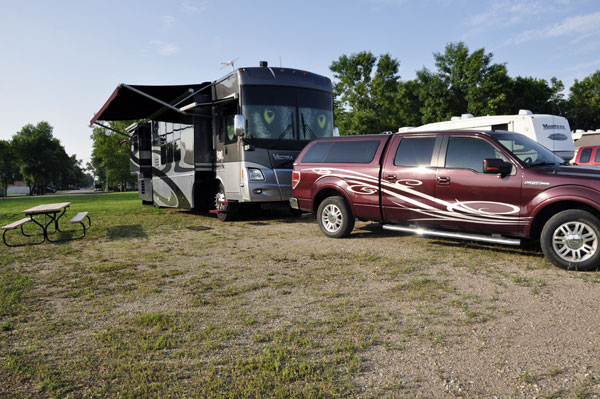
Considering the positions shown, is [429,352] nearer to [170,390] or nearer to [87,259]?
[170,390]

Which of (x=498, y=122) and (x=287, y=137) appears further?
(x=498, y=122)

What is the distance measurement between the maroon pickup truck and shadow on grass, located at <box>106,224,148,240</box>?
4008mm

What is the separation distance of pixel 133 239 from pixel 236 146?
127 inches

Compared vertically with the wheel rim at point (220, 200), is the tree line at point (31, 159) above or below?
above

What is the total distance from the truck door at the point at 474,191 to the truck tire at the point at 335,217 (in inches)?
74.8

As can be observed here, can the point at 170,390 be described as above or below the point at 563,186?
below

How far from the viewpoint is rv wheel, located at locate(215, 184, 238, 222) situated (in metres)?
10.9

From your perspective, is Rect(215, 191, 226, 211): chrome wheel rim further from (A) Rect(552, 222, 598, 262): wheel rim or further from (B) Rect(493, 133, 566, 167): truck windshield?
(A) Rect(552, 222, 598, 262): wheel rim

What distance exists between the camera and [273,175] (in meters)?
10.2

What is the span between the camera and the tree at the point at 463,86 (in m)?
36.0

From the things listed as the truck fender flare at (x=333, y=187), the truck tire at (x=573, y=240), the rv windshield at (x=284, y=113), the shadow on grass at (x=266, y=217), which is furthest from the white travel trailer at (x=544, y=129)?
the truck tire at (x=573, y=240)

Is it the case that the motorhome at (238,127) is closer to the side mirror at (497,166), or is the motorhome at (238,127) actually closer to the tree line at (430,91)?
the side mirror at (497,166)

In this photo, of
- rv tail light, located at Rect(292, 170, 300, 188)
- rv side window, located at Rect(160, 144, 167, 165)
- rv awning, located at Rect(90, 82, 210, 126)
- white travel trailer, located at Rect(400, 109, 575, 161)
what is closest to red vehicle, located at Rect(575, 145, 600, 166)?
white travel trailer, located at Rect(400, 109, 575, 161)

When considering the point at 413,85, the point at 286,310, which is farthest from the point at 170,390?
the point at 413,85
